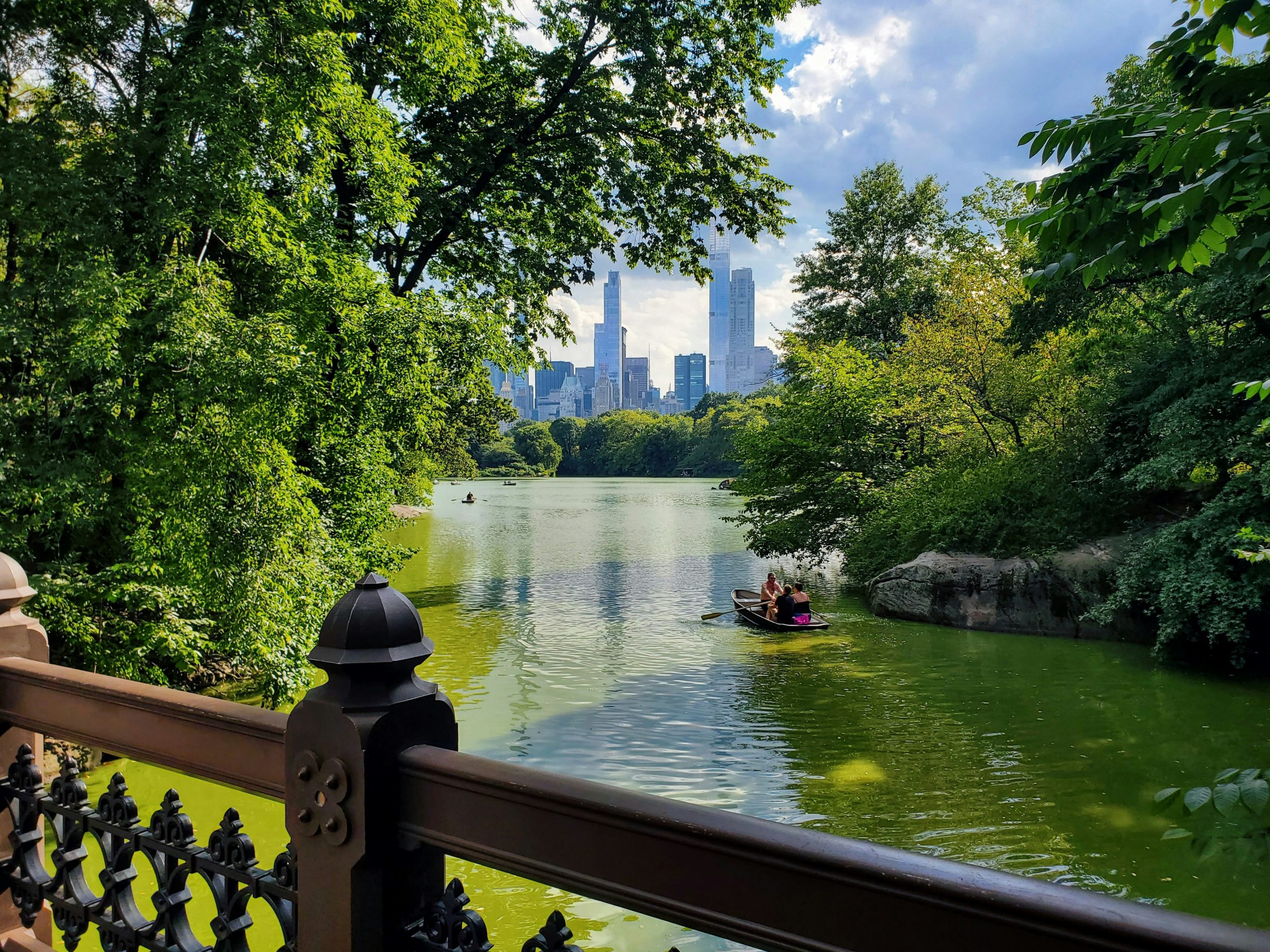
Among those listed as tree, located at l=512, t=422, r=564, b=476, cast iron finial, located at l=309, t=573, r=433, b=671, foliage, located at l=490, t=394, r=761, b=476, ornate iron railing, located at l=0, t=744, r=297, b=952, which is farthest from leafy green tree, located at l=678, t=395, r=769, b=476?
cast iron finial, located at l=309, t=573, r=433, b=671

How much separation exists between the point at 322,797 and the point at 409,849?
17cm

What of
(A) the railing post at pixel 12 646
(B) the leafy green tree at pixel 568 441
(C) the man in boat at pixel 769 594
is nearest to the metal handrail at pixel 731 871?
(A) the railing post at pixel 12 646

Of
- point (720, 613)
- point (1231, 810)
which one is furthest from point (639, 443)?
point (1231, 810)

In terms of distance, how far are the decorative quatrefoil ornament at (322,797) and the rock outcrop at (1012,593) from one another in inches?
538

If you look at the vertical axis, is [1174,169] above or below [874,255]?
below

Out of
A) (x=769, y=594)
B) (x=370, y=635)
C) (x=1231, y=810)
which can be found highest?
(x=370, y=635)

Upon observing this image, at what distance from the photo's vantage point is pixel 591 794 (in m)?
1.17

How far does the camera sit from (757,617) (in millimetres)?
14266

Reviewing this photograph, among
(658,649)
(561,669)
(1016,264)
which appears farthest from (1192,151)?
(1016,264)

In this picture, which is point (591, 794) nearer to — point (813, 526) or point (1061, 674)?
point (1061, 674)

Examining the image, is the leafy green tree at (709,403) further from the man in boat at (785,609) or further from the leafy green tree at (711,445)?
the man in boat at (785,609)

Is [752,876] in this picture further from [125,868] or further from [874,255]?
[874,255]

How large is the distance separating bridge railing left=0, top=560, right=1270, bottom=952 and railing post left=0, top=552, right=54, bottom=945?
0.25 ft

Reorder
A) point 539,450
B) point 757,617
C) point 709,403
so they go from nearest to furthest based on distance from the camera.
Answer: point 757,617, point 539,450, point 709,403
